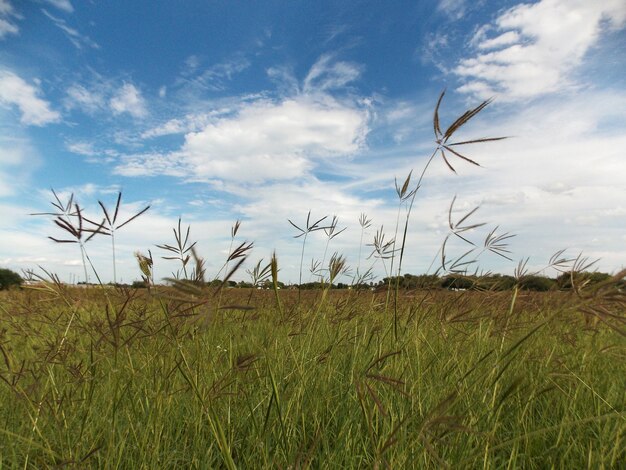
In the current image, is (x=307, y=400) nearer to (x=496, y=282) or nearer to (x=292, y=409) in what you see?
(x=292, y=409)

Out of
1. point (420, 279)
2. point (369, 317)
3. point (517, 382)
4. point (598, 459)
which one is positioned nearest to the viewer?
point (517, 382)

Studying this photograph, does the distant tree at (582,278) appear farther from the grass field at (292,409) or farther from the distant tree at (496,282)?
the distant tree at (496,282)

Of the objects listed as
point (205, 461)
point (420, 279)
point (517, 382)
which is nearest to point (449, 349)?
point (420, 279)

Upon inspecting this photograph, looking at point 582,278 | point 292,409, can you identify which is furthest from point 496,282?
point 292,409

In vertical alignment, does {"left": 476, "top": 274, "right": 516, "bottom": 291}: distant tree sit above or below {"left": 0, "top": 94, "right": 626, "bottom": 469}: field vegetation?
above

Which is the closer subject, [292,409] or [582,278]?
[582,278]

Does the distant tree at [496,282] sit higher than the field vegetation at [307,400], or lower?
higher

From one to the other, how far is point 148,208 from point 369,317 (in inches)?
122

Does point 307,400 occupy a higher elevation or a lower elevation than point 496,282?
lower

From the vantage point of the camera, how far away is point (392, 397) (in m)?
2.16

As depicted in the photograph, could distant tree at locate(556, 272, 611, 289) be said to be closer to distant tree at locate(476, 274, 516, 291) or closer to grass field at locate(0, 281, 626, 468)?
grass field at locate(0, 281, 626, 468)

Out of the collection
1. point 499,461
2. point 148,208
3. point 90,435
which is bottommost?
point 499,461

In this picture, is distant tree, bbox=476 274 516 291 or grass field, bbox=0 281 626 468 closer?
grass field, bbox=0 281 626 468

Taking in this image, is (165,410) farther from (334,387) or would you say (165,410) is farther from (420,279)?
(420,279)
